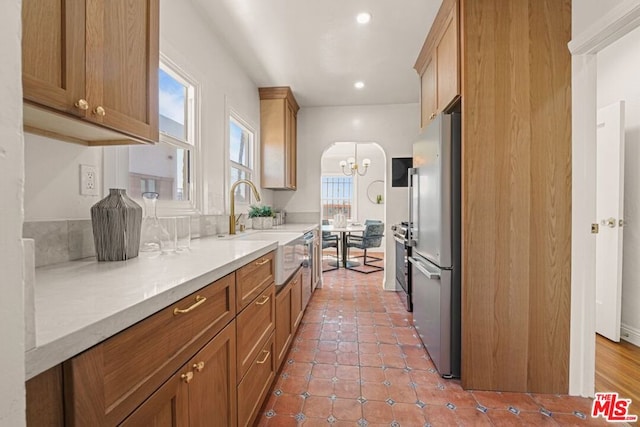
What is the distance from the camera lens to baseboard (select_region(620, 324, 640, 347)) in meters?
2.31

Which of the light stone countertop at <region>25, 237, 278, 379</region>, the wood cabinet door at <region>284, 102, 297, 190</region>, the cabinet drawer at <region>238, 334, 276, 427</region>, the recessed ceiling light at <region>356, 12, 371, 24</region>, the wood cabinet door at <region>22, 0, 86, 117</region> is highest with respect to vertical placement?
the recessed ceiling light at <region>356, 12, 371, 24</region>

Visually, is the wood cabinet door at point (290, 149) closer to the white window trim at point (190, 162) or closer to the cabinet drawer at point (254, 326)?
the white window trim at point (190, 162)

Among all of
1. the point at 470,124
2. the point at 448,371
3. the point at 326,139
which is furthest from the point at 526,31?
the point at 326,139

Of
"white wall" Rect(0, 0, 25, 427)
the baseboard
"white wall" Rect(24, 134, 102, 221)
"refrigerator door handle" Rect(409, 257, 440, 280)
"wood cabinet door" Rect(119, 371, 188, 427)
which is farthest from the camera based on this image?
the baseboard

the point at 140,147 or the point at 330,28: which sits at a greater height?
the point at 330,28

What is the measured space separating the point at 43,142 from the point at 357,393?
1.99 metres

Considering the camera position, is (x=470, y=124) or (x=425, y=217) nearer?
(x=470, y=124)

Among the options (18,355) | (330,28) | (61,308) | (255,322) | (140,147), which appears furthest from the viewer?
(330,28)

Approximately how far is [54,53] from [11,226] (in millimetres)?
727

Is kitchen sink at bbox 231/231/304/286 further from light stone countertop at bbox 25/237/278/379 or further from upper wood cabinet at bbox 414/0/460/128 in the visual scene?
upper wood cabinet at bbox 414/0/460/128

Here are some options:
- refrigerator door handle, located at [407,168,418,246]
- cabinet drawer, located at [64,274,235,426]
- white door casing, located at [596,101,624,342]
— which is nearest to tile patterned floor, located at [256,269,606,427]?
refrigerator door handle, located at [407,168,418,246]

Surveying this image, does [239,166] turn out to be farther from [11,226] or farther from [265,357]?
[11,226]

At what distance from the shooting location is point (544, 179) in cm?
177

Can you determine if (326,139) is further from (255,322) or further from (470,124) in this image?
(255,322)
